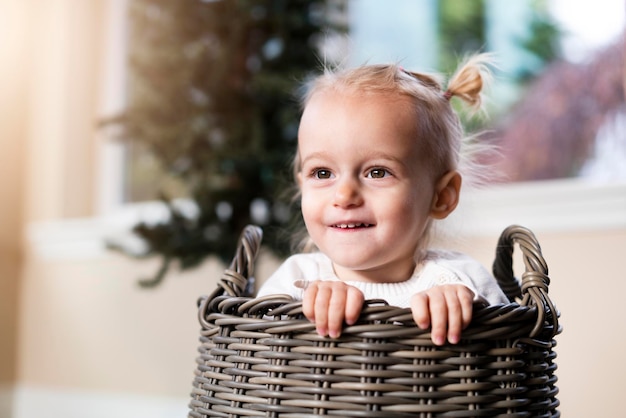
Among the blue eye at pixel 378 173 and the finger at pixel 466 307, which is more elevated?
the blue eye at pixel 378 173

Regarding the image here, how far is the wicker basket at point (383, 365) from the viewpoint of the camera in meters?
0.92

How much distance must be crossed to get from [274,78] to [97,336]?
5.70 feet

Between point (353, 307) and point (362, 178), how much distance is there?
293mm

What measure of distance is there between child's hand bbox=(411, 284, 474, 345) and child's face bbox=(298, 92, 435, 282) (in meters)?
0.24

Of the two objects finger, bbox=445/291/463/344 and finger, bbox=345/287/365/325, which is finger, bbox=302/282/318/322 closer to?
finger, bbox=345/287/365/325

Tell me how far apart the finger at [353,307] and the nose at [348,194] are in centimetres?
23

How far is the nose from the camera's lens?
1.14 metres

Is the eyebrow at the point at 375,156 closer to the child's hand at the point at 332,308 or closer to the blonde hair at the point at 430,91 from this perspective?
the blonde hair at the point at 430,91

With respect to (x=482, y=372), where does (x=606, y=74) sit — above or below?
above

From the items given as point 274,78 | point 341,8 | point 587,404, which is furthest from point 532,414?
point 341,8

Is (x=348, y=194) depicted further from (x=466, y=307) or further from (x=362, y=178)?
(x=466, y=307)

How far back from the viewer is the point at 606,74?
2.14 m

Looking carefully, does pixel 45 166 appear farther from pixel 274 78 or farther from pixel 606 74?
pixel 606 74

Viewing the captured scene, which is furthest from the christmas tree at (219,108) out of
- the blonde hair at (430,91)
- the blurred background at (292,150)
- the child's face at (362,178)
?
the child's face at (362,178)
